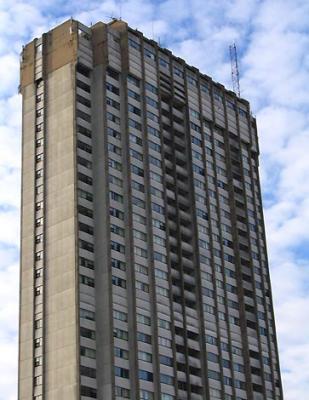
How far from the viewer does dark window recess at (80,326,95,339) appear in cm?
11844

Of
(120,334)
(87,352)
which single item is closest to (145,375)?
(120,334)

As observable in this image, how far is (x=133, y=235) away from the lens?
128 metres

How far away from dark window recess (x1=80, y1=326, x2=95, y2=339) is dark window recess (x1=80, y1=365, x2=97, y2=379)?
4.35m

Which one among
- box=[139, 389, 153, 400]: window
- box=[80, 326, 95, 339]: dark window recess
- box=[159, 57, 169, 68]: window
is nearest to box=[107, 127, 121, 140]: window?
box=[159, 57, 169, 68]: window

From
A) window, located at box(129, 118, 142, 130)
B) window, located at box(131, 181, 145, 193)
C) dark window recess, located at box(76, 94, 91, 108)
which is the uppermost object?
dark window recess, located at box(76, 94, 91, 108)

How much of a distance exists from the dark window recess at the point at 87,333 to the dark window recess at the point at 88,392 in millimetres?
7046

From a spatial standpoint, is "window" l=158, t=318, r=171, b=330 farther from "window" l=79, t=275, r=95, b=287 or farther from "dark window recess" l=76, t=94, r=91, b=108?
"dark window recess" l=76, t=94, r=91, b=108

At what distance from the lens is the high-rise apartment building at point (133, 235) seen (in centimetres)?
12044

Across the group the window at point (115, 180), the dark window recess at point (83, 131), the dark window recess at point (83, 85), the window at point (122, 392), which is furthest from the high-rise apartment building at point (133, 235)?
the window at point (115, 180)

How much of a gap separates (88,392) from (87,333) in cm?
804

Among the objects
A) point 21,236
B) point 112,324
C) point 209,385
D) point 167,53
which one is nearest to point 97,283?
point 112,324

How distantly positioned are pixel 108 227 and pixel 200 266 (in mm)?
19813

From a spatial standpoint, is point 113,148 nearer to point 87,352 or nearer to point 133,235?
point 133,235

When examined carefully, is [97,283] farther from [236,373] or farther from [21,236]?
[236,373]
